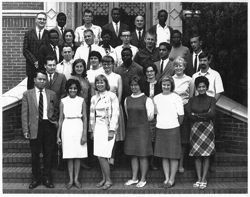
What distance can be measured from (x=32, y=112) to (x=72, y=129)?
0.66 meters

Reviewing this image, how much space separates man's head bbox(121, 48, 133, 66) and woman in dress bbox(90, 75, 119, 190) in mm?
680

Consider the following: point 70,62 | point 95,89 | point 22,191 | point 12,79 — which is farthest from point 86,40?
point 12,79

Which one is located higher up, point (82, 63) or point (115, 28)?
point (115, 28)

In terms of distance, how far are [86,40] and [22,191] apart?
2807 mm

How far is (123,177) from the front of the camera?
7211 mm

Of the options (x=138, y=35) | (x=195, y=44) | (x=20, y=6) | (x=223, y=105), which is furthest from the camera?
(x=20, y=6)

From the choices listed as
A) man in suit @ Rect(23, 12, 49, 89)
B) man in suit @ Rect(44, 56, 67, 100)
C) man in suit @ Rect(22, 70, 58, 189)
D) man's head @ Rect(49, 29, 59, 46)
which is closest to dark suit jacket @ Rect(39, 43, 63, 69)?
man's head @ Rect(49, 29, 59, 46)

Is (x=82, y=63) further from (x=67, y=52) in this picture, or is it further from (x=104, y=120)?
(x=104, y=120)

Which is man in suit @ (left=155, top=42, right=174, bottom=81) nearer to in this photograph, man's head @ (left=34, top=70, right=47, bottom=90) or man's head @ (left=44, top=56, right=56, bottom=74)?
man's head @ (left=44, top=56, right=56, bottom=74)

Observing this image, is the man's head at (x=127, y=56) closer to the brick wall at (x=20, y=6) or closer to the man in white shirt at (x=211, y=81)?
the man in white shirt at (x=211, y=81)

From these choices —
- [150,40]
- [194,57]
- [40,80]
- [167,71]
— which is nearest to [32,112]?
[40,80]

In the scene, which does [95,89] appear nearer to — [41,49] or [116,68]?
[116,68]

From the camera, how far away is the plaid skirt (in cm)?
687

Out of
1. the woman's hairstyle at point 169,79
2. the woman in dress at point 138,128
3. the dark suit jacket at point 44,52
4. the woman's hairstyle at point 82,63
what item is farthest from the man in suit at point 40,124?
the woman's hairstyle at point 169,79
